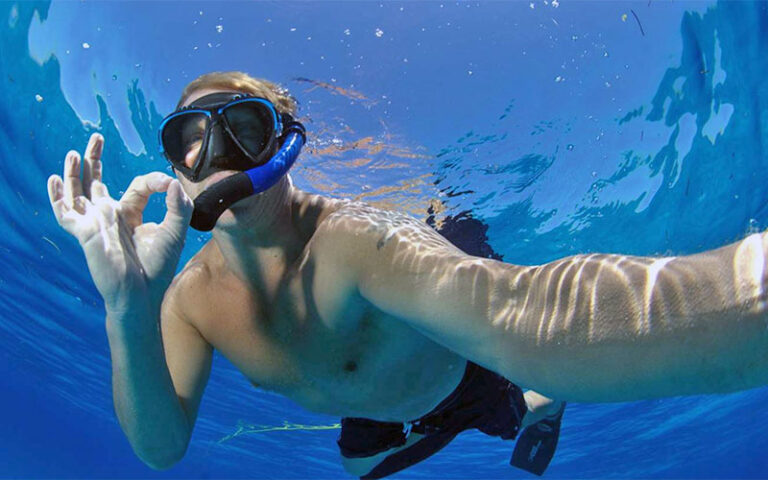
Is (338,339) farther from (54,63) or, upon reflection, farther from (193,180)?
(54,63)

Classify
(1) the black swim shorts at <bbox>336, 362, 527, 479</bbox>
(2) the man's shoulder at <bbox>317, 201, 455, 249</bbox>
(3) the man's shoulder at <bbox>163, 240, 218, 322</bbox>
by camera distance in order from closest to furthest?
(2) the man's shoulder at <bbox>317, 201, 455, 249</bbox>, (3) the man's shoulder at <bbox>163, 240, 218, 322</bbox>, (1) the black swim shorts at <bbox>336, 362, 527, 479</bbox>

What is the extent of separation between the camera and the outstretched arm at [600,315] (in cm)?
141

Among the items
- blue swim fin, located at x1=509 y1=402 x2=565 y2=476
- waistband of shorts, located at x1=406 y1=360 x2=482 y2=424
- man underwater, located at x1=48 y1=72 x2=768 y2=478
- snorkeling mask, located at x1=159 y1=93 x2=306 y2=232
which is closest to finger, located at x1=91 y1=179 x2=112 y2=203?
man underwater, located at x1=48 y1=72 x2=768 y2=478

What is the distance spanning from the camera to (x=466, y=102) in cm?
690

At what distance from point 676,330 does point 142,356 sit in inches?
99.0

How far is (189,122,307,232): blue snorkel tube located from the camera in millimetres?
2516

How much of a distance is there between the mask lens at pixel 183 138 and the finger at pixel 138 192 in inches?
23.8

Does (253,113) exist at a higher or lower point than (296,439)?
lower

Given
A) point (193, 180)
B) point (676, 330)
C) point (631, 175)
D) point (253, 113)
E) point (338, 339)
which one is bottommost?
point (676, 330)

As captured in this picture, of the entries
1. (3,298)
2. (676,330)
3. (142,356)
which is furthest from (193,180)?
(3,298)

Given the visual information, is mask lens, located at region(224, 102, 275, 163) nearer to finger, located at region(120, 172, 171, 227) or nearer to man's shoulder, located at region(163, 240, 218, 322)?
finger, located at region(120, 172, 171, 227)

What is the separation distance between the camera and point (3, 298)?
798 inches

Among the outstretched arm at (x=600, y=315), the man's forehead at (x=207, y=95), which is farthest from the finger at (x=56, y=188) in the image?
the outstretched arm at (x=600, y=315)

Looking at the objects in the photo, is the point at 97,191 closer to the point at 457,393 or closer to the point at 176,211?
the point at 176,211
